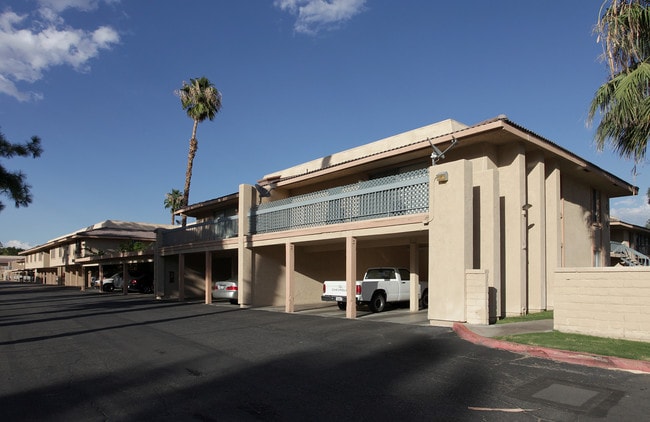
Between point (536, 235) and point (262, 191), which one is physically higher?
point (262, 191)

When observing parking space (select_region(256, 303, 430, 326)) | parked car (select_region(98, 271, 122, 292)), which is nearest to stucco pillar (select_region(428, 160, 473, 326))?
parking space (select_region(256, 303, 430, 326))

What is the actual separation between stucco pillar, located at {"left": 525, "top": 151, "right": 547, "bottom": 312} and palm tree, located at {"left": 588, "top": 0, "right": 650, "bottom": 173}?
15.3ft

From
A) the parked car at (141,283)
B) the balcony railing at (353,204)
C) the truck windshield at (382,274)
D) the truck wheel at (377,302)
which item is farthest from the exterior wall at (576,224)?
the parked car at (141,283)

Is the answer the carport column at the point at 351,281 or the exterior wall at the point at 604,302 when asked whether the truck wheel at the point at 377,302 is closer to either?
the carport column at the point at 351,281

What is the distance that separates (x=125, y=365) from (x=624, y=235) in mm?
32300

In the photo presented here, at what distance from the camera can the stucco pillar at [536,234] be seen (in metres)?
15.5

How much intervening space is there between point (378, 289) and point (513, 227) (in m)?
5.38

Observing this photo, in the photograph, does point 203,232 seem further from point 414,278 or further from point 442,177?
point 442,177

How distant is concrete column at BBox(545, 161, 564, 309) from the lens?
53.1 ft

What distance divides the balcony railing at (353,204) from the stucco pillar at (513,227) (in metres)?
3.06

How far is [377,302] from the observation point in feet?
59.3

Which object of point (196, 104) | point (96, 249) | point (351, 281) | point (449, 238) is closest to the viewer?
point (449, 238)

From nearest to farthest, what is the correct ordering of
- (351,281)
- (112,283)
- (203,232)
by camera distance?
(351,281)
(203,232)
(112,283)

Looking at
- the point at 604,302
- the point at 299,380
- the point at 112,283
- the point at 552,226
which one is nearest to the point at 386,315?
the point at 552,226
